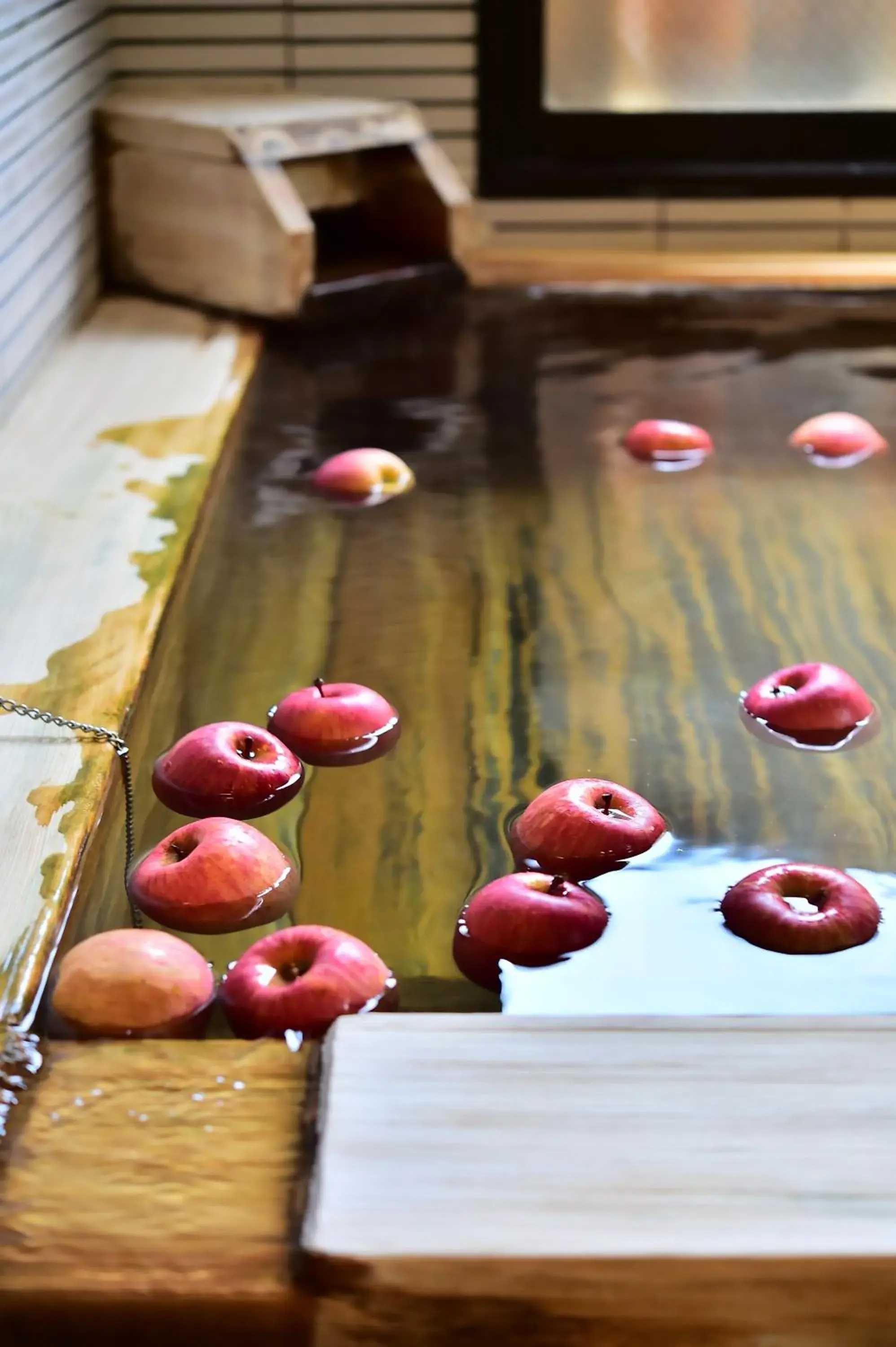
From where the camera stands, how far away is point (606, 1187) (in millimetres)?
773

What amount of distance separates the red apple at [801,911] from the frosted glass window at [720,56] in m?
2.47

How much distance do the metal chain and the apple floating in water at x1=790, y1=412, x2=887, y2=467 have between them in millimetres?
1214

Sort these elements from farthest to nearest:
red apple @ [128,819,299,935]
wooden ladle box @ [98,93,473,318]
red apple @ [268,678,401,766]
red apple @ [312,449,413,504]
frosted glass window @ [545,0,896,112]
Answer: frosted glass window @ [545,0,896,112] < wooden ladle box @ [98,93,473,318] < red apple @ [312,449,413,504] < red apple @ [268,678,401,766] < red apple @ [128,819,299,935]

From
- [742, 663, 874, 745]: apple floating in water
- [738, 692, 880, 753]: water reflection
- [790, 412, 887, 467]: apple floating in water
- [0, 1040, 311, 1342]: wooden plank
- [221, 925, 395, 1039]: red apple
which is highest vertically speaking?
[0, 1040, 311, 1342]: wooden plank

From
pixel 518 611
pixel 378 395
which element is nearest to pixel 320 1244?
pixel 518 611

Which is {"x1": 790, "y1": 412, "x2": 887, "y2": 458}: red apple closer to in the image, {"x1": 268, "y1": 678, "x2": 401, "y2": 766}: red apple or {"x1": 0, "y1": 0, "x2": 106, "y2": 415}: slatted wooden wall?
{"x1": 268, "y1": 678, "x2": 401, "y2": 766}: red apple

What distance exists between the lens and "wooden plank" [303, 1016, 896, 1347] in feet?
2.40

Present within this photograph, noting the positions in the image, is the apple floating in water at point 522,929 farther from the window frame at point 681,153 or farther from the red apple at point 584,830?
the window frame at point 681,153

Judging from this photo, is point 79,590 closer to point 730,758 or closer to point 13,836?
point 13,836

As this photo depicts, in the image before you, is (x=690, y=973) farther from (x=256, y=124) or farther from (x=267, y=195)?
(x=256, y=124)

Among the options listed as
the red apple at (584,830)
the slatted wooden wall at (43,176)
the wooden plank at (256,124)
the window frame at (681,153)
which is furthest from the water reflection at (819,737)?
the window frame at (681,153)

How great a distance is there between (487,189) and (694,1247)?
9.22 feet

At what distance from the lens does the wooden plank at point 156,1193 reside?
739mm

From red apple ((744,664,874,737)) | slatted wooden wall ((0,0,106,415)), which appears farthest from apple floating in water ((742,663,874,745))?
slatted wooden wall ((0,0,106,415))
